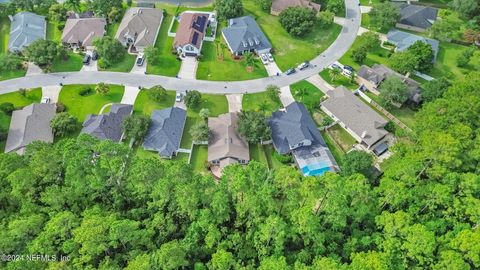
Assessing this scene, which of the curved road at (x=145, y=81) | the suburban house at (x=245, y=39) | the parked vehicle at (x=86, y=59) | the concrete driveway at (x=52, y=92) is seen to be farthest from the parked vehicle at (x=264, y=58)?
the concrete driveway at (x=52, y=92)

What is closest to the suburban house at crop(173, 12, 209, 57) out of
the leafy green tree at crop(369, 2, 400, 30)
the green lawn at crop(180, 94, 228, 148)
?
the green lawn at crop(180, 94, 228, 148)

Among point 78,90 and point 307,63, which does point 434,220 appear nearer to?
point 307,63

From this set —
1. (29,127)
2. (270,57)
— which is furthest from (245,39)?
(29,127)

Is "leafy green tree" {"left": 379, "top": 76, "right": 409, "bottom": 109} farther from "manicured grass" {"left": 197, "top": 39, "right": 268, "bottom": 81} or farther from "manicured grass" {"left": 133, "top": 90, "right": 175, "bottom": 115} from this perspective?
"manicured grass" {"left": 133, "top": 90, "right": 175, "bottom": 115}

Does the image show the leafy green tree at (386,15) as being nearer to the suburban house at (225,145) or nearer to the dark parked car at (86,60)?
the suburban house at (225,145)

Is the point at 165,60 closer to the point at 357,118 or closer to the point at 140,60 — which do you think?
the point at 140,60

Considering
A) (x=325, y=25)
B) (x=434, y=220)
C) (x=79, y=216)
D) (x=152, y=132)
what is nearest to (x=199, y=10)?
(x=325, y=25)
